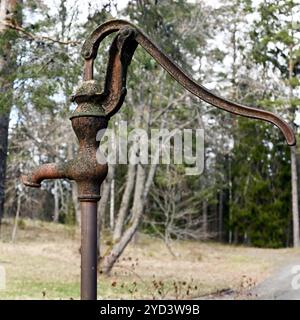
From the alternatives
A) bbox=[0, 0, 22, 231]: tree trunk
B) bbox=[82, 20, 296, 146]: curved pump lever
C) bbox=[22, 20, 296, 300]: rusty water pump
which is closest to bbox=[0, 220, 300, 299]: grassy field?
bbox=[0, 0, 22, 231]: tree trunk

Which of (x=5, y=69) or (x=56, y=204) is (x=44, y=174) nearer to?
(x=5, y=69)

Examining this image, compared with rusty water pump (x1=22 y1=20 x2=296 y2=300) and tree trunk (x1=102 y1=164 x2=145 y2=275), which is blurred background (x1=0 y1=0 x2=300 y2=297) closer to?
tree trunk (x1=102 y1=164 x2=145 y2=275)

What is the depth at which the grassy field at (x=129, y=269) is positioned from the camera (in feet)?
24.3

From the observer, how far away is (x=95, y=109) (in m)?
1.36

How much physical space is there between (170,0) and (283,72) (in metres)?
11.5

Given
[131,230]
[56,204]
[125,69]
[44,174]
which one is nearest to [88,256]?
[44,174]

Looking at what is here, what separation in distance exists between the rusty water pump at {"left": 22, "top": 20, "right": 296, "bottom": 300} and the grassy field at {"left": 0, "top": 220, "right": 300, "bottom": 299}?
9.98ft

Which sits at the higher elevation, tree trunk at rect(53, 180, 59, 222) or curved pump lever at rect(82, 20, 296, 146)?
curved pump lever at rect(82, 20, 296, 146)

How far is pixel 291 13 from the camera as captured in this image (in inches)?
693

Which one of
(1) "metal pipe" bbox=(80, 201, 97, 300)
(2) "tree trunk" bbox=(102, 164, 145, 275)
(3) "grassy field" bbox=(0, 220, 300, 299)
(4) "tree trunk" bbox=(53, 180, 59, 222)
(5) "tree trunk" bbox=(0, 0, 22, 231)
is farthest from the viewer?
(4) "tree trunk" bbox=(53, 180, 59, 222)

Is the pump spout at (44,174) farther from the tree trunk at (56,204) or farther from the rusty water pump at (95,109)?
the tree trunk at (56,204)

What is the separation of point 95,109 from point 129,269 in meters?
8.84

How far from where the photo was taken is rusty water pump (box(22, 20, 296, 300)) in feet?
4.31
